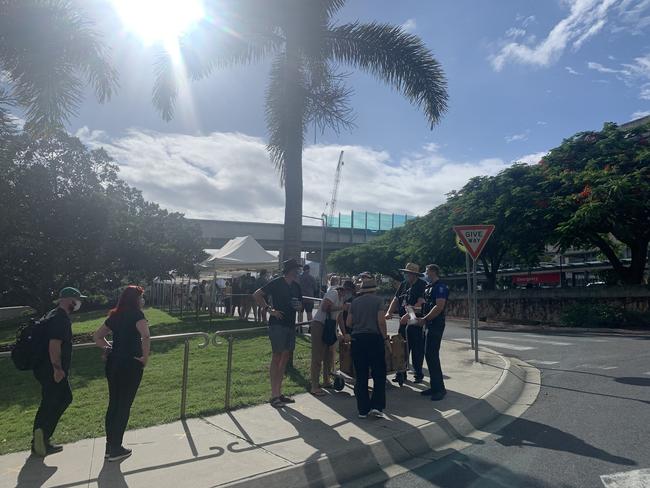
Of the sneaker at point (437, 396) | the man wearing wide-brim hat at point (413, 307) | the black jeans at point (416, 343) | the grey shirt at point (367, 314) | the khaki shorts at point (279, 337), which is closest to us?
the grey shirt at point (367, 314)

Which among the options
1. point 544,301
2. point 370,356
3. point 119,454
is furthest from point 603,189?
point 119,454

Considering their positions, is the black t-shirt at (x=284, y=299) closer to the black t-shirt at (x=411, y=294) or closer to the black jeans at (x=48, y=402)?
the black t-shirt at (x=411, y=294)

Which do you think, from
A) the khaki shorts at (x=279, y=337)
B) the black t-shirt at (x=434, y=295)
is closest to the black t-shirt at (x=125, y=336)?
the khaki shorts at (x=279, y=337)

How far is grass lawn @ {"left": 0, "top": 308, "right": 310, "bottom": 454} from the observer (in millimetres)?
6242

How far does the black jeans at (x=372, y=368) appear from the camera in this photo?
616 centimetres

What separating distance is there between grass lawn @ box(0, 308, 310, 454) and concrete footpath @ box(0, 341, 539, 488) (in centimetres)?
47


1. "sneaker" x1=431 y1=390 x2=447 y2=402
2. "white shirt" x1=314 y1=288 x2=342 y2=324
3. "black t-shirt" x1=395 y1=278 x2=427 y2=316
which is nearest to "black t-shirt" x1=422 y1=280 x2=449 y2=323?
"black t-shirt" x1=395 y1=278 x2=427 y2=316

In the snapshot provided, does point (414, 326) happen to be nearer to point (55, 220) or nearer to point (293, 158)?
point (293, 158)

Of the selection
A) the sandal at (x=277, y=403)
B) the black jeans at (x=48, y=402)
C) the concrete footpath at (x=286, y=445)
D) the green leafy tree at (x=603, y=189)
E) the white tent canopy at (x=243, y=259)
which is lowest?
the concrete footpath at (x=286, y=445)

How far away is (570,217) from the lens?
20.7 m

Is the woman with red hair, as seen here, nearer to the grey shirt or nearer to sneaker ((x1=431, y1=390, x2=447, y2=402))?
the grey shirt

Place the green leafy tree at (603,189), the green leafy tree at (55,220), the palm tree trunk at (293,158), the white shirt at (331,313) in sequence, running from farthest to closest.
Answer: the green leafy tree at (603,189)
the green leafy tree at (55,220)
the palm tree trunk at (293,158)
the white shirt at (331,313)

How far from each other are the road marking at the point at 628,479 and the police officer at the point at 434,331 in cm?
272

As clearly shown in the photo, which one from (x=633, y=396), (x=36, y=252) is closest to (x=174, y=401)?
(x=633, y=396)
